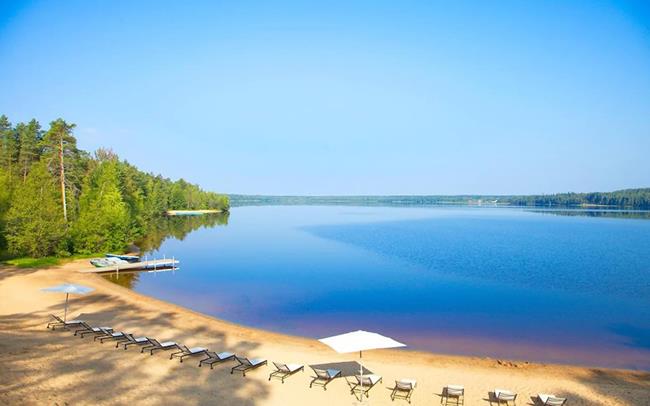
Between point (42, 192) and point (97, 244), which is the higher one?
point (42, 192)

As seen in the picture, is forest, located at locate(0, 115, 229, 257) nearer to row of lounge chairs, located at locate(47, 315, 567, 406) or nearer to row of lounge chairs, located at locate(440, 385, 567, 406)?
row of lounge chairs, located at locate(47, 315, 567, 406)

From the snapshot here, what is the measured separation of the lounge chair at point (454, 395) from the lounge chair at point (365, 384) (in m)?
2.29

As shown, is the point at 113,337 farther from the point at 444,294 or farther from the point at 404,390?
the point at 444,294

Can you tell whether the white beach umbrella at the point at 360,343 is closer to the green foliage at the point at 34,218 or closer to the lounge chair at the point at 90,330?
the lounge chair at the point at 90,330

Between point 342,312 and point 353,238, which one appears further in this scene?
point 353,238

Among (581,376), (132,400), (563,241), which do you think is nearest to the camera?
(132,400)

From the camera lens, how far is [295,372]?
15.7 m

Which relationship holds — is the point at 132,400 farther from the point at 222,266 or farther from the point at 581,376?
the point at 222,266

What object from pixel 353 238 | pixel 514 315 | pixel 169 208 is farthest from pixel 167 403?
pixel 169 208

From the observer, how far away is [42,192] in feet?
131

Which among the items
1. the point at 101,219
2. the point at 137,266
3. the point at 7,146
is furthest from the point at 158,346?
the point at 7,146

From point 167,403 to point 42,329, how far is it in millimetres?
11443

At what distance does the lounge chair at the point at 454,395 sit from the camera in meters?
13.6

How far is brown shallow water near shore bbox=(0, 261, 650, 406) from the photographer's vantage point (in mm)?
12734
